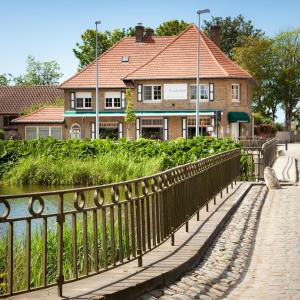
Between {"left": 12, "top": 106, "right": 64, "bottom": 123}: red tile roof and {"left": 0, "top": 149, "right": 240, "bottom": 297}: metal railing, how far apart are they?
55.1m

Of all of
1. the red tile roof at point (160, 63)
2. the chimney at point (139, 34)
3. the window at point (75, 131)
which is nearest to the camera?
the red tile roof at point (160, 63)

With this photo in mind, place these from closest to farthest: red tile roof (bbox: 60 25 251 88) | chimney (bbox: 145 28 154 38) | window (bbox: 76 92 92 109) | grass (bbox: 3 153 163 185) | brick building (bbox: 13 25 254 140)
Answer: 1. grass (bbox: 3 153 163 185)
2. brick building (bbox: 13 25 254 140)
3. red tile roof (bbox: 60 25 251 88)
4. window (bbox: 76 92 92 109)
5. chimney (bbox: 145 28 154 38)

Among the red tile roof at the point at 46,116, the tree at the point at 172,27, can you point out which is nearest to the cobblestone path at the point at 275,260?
the red tile roof at the point at 46,116

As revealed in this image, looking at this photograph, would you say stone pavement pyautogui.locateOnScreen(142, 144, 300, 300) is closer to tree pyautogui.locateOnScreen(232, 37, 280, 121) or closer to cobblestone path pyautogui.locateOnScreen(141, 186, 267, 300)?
cobblestone path pyautogui.locateOnScreen(141, 186, 267, 300)

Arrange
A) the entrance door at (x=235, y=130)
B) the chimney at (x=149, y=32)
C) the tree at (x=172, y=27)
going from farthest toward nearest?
the tree at (x=172, y=27)
the chimney at (x=149, y=32)
the entrance door at (x=235, y=130)

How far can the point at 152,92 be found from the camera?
6247 centimetres

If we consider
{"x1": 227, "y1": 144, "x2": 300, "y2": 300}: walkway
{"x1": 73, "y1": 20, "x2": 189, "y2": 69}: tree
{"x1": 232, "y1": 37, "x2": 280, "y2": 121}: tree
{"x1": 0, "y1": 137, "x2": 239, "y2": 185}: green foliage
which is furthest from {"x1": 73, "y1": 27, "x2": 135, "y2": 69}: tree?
{"x1": 227, "y1": 144, "x2": 300, "y2": 300}: walkway

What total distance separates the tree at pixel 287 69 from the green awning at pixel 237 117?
28.1 metres

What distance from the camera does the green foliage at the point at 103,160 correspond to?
102ft

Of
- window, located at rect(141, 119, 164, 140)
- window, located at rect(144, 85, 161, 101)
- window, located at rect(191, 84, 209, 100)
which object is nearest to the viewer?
window, located at rect(191, 84, 209, 100)

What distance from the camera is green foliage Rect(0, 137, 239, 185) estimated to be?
102 ft

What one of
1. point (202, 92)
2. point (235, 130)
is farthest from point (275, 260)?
point (235, 130)

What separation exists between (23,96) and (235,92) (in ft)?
102

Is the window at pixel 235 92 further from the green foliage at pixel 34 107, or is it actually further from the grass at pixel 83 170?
the grass at pixel 83 170
